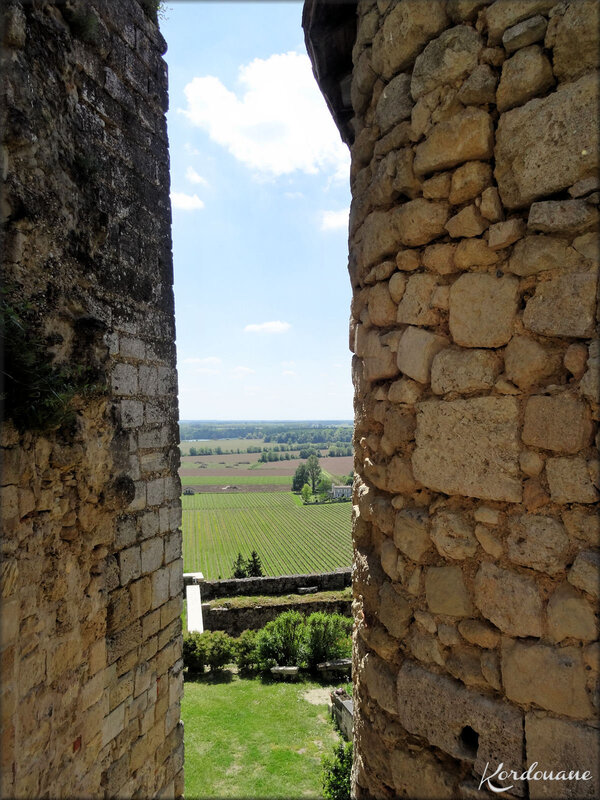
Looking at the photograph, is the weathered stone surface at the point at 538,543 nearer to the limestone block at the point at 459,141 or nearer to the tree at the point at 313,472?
the limestone block at the point at 459,141

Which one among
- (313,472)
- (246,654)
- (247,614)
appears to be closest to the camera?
(246,654)

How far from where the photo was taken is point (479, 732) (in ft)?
6.02

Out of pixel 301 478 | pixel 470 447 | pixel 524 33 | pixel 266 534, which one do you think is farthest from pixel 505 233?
pixel 301 478

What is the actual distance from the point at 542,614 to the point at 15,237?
278cm

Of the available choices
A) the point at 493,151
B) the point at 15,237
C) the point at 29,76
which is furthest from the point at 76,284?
the point at 493,151

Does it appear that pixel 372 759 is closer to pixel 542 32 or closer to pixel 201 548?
pixel 542 32

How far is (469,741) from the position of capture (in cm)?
192

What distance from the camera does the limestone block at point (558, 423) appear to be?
5.34 feet

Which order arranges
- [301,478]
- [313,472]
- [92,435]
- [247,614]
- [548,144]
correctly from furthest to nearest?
1. [313,472]
2. [301,478]
3. [247,614]
4. [92,435]
5. [548,144]

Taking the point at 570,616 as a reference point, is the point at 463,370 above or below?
above

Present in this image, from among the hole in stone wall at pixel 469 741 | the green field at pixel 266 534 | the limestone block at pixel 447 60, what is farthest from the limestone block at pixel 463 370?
the green field at pixel 266 534

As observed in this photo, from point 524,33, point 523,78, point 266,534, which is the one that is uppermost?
point 524,33

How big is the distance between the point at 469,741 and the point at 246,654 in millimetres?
13478

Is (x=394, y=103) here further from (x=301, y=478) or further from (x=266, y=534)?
(x=301, y=478)
